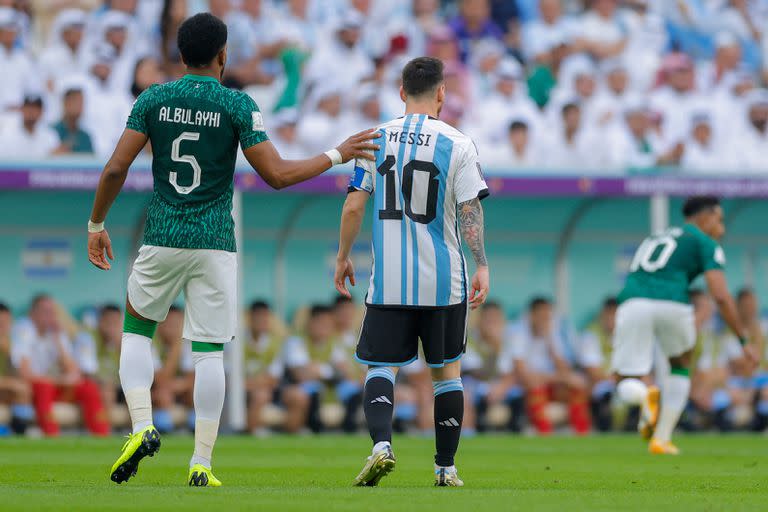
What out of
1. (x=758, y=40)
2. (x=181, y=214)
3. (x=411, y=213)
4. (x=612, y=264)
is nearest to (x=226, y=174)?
(x=181, y=214)

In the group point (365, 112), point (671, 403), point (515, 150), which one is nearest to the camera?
point (671, 403)

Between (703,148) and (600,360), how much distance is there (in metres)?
3.24

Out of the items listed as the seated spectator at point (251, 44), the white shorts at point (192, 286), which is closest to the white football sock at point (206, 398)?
the white shorts at point (192, 286)

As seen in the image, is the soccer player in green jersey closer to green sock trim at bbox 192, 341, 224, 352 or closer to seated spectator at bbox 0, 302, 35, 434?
green sock trim at bbox 192, 341, 224, 352

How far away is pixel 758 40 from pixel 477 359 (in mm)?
7732

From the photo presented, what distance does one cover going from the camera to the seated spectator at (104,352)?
49.4 feet

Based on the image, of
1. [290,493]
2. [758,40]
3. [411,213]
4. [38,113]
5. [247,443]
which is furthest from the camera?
[758,40]

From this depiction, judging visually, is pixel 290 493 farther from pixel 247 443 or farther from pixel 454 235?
pixel 247 443

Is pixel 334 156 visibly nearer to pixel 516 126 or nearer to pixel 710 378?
pixel 516 126

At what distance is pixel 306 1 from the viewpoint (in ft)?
61.4

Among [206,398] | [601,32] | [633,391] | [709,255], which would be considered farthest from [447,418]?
[601,32]

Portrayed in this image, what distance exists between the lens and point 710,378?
56.0 feet

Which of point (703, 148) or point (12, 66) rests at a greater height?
point (12, 66)

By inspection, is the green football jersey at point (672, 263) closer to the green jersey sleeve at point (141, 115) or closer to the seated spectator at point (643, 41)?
the green jersey sleeve at point (141, 115)
